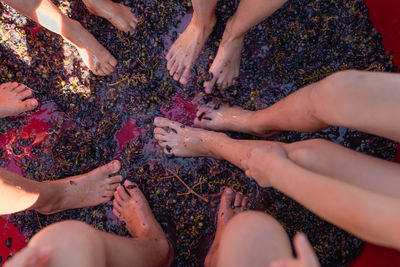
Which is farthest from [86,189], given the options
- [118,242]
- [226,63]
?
[226,63]

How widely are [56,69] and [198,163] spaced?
4.19ft

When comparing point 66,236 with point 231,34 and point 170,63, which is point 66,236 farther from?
point 231,34

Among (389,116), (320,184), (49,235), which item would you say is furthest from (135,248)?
(389,116)

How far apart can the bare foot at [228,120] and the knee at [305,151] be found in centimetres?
43

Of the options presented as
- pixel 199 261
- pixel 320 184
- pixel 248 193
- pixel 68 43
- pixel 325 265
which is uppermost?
pixel 68 43

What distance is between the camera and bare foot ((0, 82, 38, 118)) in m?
2.10

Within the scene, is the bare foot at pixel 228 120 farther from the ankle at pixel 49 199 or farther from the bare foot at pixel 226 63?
the ankle at pixel 49 199

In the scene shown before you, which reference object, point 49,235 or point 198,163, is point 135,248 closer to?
point 49,235

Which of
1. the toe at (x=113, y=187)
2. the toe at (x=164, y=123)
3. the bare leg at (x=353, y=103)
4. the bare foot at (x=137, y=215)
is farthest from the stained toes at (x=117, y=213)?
the bare leg at (x=353, y=103)

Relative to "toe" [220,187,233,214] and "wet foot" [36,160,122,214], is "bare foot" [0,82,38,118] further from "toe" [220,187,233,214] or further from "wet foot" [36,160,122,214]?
"toe" [220,187,233,214]

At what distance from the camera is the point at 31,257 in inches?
37.2

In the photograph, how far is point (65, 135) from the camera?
2.13 metres

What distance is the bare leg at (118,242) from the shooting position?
1.11 m

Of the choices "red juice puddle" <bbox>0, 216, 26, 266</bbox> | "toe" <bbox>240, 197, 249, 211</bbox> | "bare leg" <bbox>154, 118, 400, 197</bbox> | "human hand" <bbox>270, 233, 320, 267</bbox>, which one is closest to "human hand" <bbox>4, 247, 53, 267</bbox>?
"human hand" <bbox>270, 233, 320, 267</bbox>
